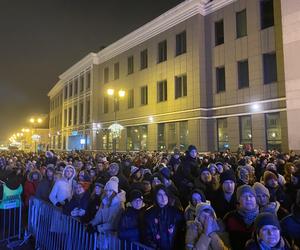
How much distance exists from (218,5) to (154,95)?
1009cm

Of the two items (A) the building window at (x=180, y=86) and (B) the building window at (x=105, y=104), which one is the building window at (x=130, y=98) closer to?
(B) the building window at (x=105, y=104)

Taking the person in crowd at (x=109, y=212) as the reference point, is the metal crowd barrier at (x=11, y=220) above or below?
below

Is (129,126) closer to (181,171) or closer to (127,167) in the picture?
(127,167)

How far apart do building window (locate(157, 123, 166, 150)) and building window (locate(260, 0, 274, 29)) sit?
12.3m

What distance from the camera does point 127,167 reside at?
11.7 m

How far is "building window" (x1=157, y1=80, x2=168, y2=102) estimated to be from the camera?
2909cm

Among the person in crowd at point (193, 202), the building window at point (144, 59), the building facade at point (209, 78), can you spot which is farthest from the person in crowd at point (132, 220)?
the building window at point (144, 59)

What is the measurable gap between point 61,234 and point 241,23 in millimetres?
21640

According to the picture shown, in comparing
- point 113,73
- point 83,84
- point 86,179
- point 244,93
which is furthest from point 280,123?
point 83,84

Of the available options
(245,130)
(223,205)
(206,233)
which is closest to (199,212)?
(206,233)

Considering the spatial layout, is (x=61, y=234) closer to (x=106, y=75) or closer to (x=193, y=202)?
(x=193, y=202)

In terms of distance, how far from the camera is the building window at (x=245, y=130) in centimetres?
2215

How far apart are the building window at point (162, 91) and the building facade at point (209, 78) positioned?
3.8 inches

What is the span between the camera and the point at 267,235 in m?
3.25
